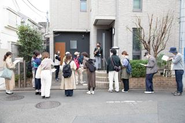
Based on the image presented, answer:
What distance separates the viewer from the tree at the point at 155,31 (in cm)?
840

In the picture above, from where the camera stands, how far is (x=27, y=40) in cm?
795

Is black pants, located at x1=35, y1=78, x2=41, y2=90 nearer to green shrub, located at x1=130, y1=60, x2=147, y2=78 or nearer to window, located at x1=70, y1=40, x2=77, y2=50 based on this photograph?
green shrub, located at x1=130, y1=60, x2=147, y2=78

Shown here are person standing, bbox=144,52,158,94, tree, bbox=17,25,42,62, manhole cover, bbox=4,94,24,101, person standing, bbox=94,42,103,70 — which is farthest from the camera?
person standing, bbox=94,42,103,70

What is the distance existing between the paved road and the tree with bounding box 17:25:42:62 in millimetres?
2740

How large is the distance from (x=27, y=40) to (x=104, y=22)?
16.0 feet

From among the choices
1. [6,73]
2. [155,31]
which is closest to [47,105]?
[6,73]

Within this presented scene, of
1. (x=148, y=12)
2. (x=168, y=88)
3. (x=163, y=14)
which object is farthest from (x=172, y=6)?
(x=168, y=88)

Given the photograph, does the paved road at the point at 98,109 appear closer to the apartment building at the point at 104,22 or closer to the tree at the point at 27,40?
the tree at the point at 27,40

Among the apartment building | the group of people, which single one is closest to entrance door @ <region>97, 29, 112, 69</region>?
the apartment building

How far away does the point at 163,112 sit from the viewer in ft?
14.7

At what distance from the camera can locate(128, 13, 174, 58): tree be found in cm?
840

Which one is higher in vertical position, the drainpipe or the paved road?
the drainpipe

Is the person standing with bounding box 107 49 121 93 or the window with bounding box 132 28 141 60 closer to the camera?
the person standing with bounding box 107 49 121 93

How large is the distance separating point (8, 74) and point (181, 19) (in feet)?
29.7
